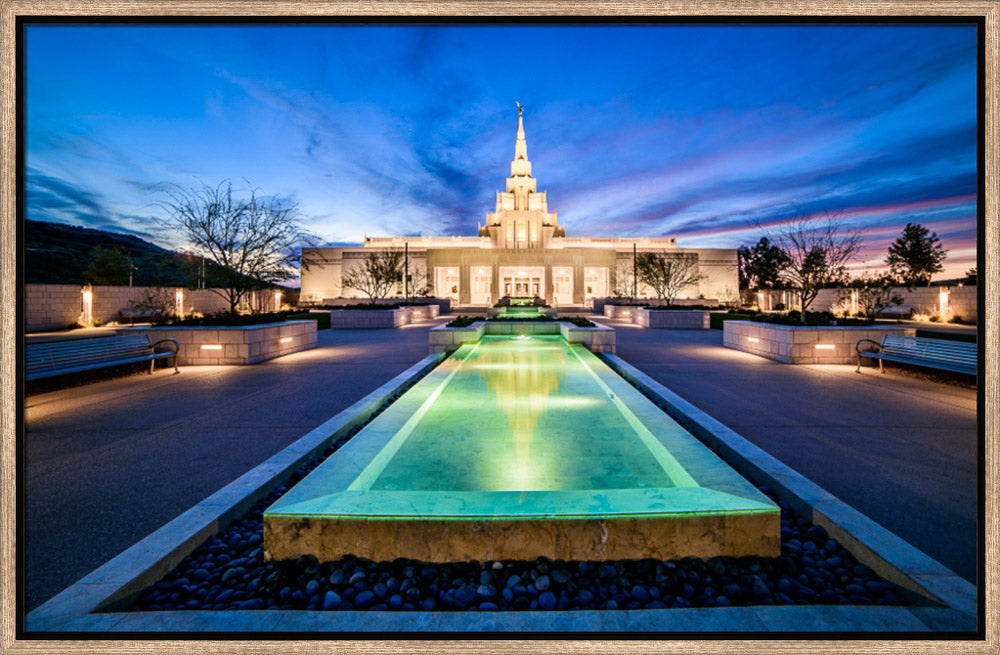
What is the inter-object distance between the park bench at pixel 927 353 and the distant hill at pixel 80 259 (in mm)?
11677

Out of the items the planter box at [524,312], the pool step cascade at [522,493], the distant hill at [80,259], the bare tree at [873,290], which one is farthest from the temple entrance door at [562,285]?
the pool step cascade at [522,493]

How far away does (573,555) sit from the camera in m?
2.52

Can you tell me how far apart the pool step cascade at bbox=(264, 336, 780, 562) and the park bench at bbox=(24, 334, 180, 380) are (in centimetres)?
696

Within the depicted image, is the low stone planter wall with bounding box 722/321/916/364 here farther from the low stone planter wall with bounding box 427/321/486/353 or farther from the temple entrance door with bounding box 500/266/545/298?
the temple entrance door with bounding box 500/266/545/298

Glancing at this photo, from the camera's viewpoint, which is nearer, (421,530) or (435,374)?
(421,530)

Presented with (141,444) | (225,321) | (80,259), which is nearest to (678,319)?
(225,321)

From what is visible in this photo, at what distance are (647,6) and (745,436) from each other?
477 centimetres

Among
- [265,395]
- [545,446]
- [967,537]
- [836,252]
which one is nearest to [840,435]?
[967,537]

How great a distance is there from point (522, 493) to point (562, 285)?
51210mm

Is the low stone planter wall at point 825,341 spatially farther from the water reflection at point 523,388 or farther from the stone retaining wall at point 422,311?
the stone retaining wall at point 422,311

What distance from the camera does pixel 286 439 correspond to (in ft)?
15.9

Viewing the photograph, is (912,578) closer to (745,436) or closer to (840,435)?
(745,436)

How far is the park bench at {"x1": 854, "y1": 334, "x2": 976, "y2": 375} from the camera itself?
23.7 ft

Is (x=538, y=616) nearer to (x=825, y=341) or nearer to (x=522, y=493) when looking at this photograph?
(x=522, y=493)
